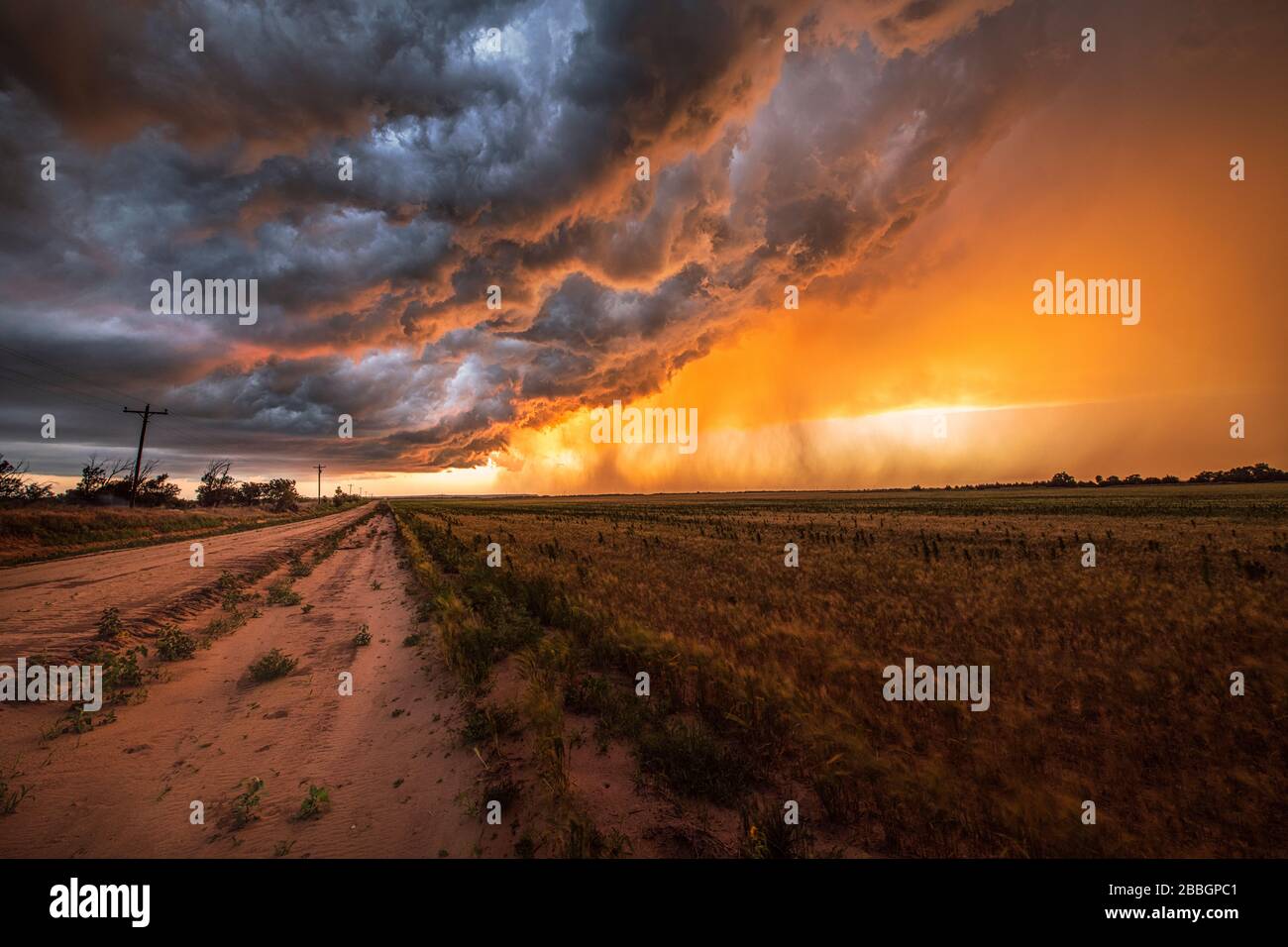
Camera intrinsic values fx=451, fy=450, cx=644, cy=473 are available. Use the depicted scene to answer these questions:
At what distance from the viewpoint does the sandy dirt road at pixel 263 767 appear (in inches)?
175

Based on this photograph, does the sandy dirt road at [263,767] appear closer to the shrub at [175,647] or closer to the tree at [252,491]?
the shrub at [175,647]

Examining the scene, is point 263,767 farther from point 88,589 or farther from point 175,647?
point 88,589

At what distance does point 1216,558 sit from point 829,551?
39.7ft

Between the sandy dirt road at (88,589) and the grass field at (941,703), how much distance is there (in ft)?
26.9

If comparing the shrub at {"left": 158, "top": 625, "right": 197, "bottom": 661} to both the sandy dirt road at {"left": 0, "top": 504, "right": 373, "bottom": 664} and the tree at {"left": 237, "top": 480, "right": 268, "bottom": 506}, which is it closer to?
the sandy dirt road at {"left": 0, "top": 504, "right": 373, "bottom": 664}

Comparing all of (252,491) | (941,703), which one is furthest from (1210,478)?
(252,491)

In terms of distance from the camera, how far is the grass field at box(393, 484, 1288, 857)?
422 cm

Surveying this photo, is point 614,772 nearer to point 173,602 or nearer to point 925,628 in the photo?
point 925,628

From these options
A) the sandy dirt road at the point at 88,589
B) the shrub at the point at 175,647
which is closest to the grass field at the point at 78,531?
the sandy dirt road at the point at 88,589

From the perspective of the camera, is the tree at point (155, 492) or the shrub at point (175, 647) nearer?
the shrub at point (175, 647)

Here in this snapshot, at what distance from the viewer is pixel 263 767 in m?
5.75

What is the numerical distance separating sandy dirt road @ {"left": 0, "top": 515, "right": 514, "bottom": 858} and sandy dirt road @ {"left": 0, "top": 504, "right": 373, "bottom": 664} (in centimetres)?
436
